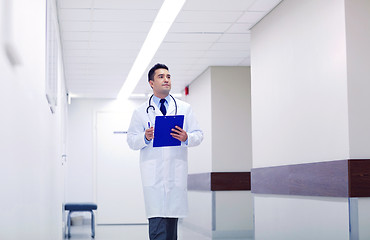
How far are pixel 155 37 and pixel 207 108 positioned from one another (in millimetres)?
2533

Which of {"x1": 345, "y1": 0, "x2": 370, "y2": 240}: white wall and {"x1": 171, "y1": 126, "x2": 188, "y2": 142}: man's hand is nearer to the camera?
{"x1": 171, "y1": 126, "x2": 188, "y2": 142}: man's hand

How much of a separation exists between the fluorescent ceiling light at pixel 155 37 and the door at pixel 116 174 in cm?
215

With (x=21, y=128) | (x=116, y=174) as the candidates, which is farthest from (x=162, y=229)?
(x=116, y=174)

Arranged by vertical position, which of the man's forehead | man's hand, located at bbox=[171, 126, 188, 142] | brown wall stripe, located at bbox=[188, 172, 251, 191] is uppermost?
the man's forehead

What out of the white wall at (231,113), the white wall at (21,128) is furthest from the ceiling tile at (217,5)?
the white wall at (231,113)

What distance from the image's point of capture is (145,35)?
24.4 ft

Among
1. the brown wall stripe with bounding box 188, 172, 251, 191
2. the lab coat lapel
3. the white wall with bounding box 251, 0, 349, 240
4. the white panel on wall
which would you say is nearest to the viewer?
the lab coat lapel

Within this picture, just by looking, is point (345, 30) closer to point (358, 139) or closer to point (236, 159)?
point (358, 139)

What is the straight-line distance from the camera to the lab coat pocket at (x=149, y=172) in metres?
3.84

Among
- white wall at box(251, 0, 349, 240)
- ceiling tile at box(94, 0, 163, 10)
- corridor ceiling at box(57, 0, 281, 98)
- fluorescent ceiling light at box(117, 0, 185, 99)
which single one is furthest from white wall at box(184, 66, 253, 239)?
ceiling tile at box(94, 0, 163, 10)

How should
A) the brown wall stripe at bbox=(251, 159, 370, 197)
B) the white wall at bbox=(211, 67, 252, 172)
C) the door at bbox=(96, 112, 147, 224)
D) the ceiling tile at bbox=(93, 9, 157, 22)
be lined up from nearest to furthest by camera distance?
the brown wall stripe at bbox=(251, 159, 370, 197) < the ceiling tile at bbox=(93, 9, 157, 22) < the white wall at bbox=(211, 67, 252, 172) < the door at bbox=(96, 112, 147, 224)

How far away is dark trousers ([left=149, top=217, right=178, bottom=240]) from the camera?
3766mm

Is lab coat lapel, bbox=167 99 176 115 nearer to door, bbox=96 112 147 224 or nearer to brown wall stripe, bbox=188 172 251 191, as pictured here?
brown wall stripe, bbox=188 172 251 191

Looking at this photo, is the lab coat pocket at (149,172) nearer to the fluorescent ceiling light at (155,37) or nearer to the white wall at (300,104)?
the white wall at (300,104)
